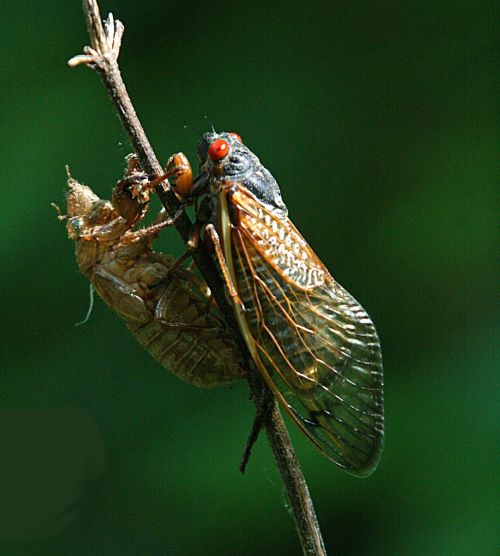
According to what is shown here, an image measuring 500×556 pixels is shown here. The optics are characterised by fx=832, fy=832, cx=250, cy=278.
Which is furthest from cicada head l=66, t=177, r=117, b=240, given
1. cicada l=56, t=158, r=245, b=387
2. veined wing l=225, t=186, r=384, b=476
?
veined wing l=225, t=186, r=384, b=476

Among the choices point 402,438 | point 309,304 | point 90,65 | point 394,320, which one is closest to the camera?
point 90,65

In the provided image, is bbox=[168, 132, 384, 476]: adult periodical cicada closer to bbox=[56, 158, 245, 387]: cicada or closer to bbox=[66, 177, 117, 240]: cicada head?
bbox=[56, 158, 245, 387]: cicada

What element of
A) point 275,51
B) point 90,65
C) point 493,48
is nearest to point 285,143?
point 275,51

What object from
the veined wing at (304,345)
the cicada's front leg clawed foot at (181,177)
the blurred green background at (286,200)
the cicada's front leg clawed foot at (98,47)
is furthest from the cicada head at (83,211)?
the blurred green background at (286,200)

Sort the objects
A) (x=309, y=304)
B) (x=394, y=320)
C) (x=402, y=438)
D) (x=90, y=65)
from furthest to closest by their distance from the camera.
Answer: (x=394, y=320)
(x=402, y=438)
(x=309, y=304)
(x=90, y=65)

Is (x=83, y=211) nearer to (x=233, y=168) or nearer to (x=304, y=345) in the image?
(x=233, y=168)

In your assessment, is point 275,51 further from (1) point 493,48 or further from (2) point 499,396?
→ (2) point 499,396

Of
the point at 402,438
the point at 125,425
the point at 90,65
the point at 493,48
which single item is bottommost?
the point at 402,438

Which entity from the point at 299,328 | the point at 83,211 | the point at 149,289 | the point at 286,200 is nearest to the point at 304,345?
→ the point at 299,328
